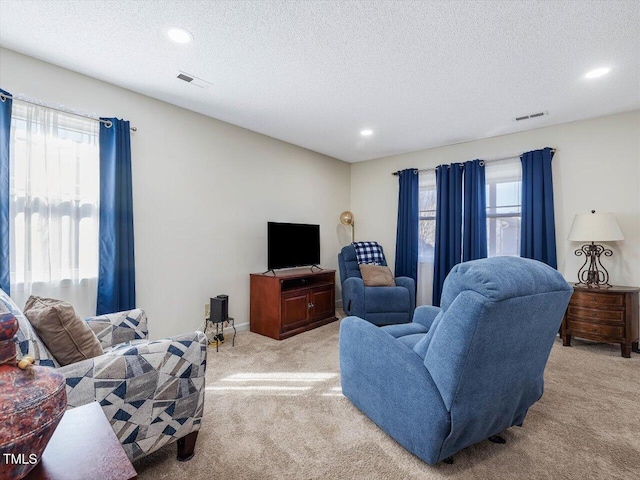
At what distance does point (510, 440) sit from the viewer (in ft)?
5.87

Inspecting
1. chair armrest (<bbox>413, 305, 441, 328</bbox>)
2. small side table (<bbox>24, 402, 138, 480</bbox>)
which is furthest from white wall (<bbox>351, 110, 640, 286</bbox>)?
small side table (<bbox>24, 402, 138, 480</bbox>)

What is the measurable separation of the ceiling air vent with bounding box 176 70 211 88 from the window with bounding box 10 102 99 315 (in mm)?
855

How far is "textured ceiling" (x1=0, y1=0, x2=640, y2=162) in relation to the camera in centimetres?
186

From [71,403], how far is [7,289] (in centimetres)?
150

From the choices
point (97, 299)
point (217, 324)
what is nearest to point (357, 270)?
point (217, 324)

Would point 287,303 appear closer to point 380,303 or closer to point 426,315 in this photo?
point 380,303

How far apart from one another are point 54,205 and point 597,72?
14.7 feet

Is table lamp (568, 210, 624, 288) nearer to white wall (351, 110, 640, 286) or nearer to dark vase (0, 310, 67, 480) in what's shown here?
white wall (351, 110, 640, 286)

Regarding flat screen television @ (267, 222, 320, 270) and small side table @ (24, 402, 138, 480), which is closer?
small side table @ (24, 402, 138, 480)

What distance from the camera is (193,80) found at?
2.68 meters

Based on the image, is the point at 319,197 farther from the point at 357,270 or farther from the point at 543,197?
the point at 543,197

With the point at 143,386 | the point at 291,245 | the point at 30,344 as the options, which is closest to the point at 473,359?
the point at 143,386

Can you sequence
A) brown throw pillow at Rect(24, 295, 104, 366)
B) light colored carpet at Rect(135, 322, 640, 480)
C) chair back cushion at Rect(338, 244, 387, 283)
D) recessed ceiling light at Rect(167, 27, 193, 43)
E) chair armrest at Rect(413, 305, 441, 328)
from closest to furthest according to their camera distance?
1. brown throw pillow at Rect(24, 295, 104, 366)
2. light colored carpet at Rect(135, 322, 640, 480)
3. recessed ceiling light at Rect(167, 27, 193, 43)
4. chair armrest at Rect(413, 305, 441, 328)
5. chair back cushion at Rect(338, 244, 387, 283)

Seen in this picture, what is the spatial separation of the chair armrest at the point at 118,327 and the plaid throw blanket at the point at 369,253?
3.07 m
